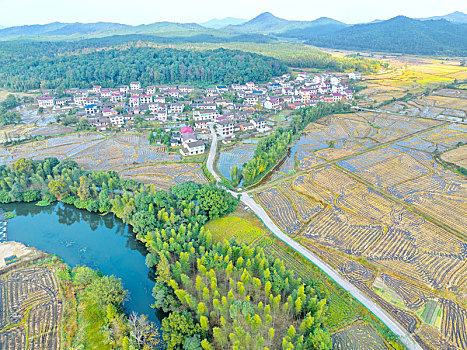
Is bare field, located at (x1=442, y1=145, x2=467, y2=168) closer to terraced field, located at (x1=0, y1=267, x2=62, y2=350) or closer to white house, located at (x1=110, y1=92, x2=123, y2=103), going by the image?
terraced field, located at (x1=0, y1=267, x2=62, y2=350)

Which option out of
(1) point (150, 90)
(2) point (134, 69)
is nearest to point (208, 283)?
(1) point (150, 90)

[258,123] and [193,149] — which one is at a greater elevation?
[258,123]

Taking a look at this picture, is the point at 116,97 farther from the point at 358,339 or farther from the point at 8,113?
the point at 358,339

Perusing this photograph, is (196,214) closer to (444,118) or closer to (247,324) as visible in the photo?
(247,324)

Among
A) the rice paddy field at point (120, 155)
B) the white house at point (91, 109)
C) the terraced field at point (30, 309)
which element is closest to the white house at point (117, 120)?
the rice paddy field at point (120, 155)

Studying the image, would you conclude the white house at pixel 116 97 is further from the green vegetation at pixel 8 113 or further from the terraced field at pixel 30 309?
the terraced field at pixel 30 309
